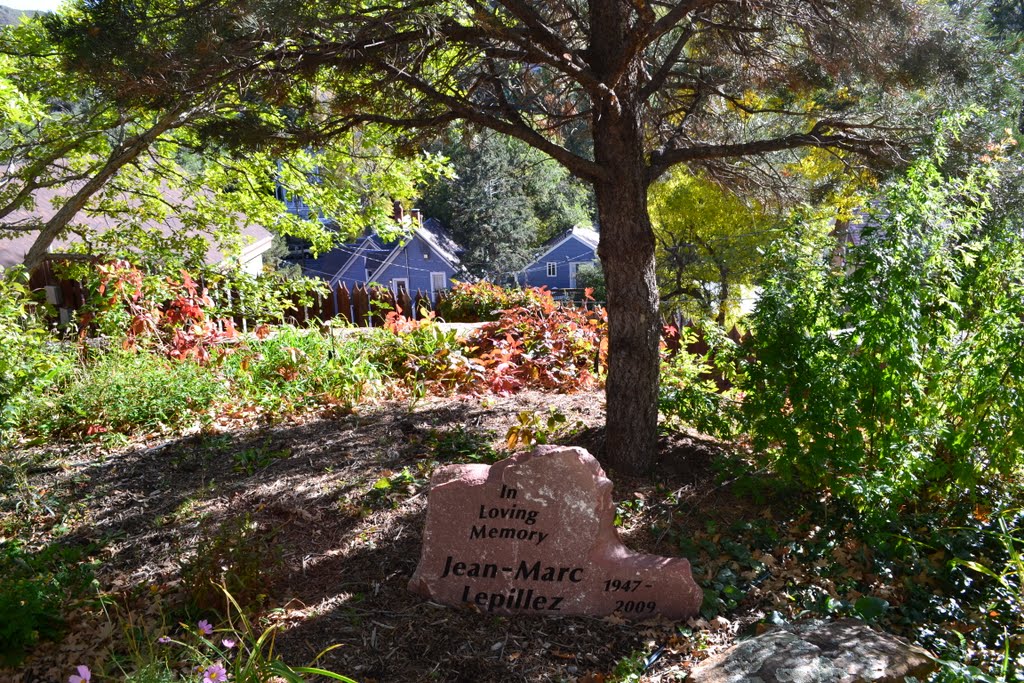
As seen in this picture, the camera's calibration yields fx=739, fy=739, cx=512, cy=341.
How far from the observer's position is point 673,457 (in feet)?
16.3

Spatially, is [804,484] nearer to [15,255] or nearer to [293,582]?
[293,582]

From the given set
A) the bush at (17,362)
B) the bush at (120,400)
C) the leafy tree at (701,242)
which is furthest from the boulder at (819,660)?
the leafy tree at (701,242)

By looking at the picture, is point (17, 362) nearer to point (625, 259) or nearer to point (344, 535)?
point (344, 535)

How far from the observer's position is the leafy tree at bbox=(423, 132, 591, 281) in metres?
20.2

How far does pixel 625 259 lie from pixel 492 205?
16218mm

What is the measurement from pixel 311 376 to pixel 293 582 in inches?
128

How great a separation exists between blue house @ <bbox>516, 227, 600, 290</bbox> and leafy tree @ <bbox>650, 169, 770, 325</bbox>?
7.94 metres

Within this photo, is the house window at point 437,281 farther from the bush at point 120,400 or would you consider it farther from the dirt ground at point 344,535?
the dirt ground at point 344,535

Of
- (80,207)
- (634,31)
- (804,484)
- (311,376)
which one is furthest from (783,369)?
(80,207)

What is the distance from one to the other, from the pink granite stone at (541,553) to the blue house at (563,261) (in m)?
19.0

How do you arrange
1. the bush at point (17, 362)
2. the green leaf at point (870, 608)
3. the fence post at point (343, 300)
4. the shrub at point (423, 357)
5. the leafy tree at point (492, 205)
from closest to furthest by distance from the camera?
1. the green leaf at point (870, 608)
2. the bush at point (17, 362)
3. the shrub at point (423, 357)
4. the fence post at point (343, 300)
5. the leafy tree at point (492, 205)

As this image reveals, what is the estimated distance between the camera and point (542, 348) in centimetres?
748

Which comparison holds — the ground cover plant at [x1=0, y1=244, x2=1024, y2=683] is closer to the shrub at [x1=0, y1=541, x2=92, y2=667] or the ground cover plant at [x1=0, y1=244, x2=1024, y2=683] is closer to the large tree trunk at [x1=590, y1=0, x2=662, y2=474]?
the shrub at [x1=0, y1=541, x2=92, y2=667]

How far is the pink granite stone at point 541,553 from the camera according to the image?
11.7 feet
